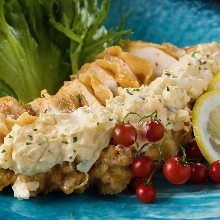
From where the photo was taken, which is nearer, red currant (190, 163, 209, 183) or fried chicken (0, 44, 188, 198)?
fried chicken (0, 44, 188, 198)

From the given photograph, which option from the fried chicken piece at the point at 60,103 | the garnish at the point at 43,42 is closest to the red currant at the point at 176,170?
the fried chicken piece at the point at 60,103


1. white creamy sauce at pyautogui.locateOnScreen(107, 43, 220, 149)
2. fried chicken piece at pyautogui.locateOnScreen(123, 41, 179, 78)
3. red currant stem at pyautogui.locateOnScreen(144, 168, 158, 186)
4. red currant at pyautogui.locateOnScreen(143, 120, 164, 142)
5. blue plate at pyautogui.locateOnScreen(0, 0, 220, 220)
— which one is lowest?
blue plate at pyautogui.locateOnScreen(0, 0, 220, 220)

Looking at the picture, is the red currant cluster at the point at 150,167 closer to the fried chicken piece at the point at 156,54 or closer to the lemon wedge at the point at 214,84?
the lemon wedge at the point at 214,84

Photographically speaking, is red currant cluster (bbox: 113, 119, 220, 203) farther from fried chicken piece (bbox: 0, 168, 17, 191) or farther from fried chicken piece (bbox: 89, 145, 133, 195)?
fried chicken piece (bbox: 0, 168, 17, 191)

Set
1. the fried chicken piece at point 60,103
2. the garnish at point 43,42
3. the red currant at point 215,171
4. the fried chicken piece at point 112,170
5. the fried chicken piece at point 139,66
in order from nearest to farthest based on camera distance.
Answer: the fried chicken piece at point 112,170 < the red currant at point 215,171 < the fried chicken piece at point 60,103 < the fried chicken piece at point 139,66 < the garnish at point 43,42

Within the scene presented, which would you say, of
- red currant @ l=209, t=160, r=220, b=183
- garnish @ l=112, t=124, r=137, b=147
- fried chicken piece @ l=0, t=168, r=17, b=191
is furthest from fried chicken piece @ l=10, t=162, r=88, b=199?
red currant @ l=209, t=160, r=220, b=183
